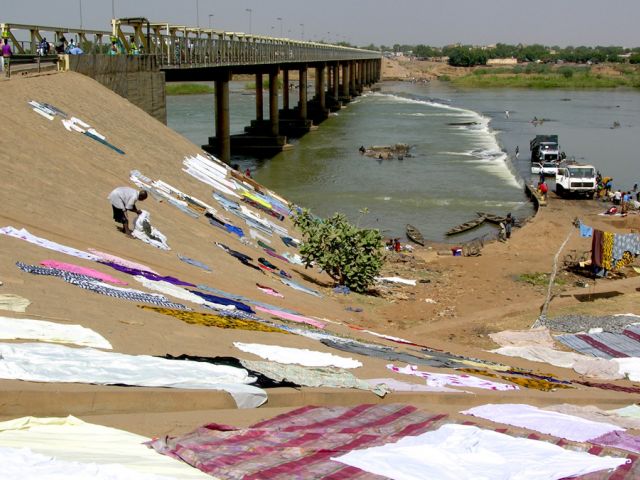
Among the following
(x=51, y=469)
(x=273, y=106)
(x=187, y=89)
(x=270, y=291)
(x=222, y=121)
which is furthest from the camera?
(x=187, y=89)

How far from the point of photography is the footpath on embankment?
8.06m

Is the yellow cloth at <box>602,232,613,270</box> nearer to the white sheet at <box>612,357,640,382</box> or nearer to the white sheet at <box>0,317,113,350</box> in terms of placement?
the white sheet at <box>612,357,640,382</box>

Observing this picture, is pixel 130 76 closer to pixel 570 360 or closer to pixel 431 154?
pixel 570 360

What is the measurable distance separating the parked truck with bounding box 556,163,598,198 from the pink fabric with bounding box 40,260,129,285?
32.3 metres

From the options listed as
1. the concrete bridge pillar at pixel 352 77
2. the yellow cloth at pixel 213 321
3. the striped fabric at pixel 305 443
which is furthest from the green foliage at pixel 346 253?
the concrete bridge pillar at pixel 352 77

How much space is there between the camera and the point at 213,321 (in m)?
12.1

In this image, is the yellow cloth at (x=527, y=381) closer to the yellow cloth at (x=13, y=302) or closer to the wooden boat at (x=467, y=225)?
the yellow cloth at (x=13, y=302)

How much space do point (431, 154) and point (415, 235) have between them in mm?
27482

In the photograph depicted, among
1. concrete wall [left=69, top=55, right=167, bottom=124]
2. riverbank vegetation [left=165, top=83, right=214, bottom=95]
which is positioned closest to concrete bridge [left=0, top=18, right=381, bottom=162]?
concrete wall [left=69, top=55, right=167, bottom=124]

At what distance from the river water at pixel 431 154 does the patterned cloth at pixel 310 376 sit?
2358cm

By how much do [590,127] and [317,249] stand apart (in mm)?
63860

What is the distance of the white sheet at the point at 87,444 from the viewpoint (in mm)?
6312

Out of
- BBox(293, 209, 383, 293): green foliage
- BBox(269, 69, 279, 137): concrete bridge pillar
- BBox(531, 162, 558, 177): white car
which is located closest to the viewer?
BBox(293, 209, 383, 293): green foliage

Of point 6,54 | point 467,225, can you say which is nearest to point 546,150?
point 467,225
